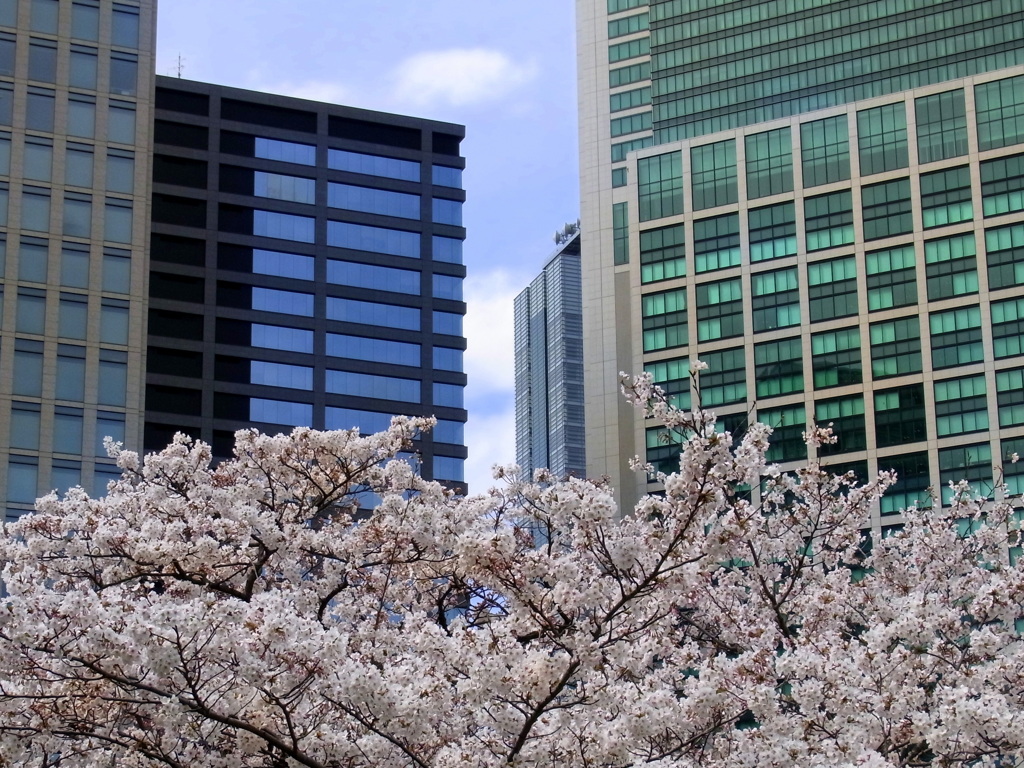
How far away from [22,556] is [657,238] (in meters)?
92.0

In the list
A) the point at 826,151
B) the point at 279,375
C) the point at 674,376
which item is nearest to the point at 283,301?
the point at 279,375

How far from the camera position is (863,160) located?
108625mm

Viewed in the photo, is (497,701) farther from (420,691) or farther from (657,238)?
(657,238)

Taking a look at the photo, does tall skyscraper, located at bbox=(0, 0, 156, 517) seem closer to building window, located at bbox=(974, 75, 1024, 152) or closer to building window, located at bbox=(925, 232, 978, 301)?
building window, located at bbox=(925, 232, 978, 301)

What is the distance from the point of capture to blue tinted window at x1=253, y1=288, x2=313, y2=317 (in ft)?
361

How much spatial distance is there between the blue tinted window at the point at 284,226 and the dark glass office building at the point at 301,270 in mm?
100

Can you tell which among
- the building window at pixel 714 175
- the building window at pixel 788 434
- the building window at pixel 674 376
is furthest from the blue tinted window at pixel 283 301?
the building window at pixel 788 434

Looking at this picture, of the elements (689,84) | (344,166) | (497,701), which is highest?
(689,84)

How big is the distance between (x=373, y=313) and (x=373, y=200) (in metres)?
9.13

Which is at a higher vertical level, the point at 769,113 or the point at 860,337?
the point at 769,113

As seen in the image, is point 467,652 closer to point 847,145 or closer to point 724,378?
point 724,378

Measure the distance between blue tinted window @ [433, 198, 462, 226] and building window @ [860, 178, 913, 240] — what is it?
29.8 metres

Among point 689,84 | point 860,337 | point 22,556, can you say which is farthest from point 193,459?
point 689,84

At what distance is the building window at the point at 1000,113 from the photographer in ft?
343
